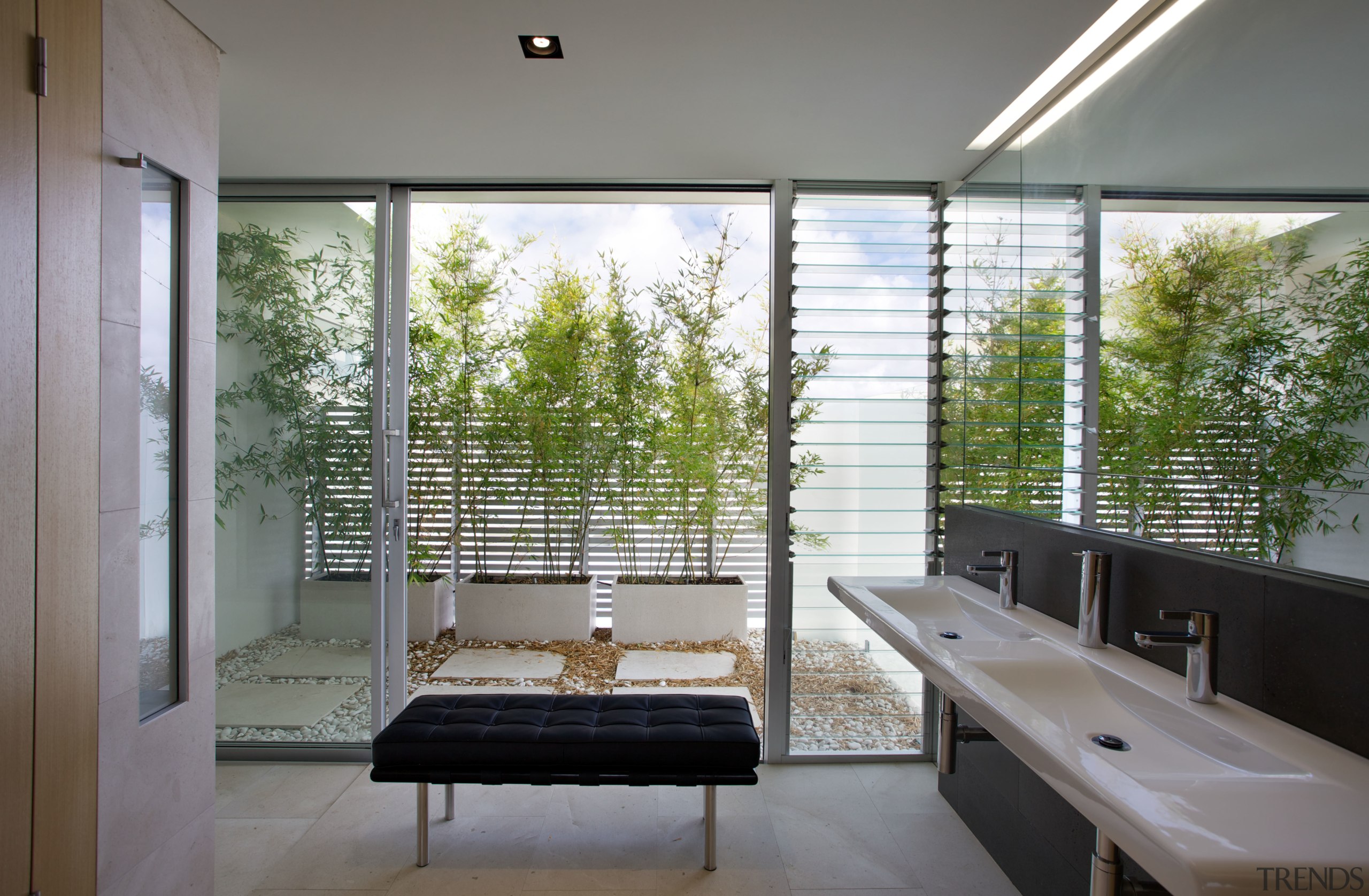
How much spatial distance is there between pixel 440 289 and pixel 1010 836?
3544mm

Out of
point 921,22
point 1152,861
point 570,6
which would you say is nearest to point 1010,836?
point 1152,861

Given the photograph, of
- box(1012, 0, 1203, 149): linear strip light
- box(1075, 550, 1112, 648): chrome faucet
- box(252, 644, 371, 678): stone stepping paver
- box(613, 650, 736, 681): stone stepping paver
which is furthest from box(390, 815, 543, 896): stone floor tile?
box(1012, 0, 1203, 149): linear strip light

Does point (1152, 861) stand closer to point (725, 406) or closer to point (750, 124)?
point (750, 124)

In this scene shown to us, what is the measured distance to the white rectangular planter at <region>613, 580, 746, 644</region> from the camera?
4223 millimetres

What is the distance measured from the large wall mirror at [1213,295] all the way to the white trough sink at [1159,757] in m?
0.30

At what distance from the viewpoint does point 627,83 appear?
2.02 m

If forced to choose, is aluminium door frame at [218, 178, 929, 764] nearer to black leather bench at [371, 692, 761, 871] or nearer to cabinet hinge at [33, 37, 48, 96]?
black leather bench at [371, 692, 761, 871]

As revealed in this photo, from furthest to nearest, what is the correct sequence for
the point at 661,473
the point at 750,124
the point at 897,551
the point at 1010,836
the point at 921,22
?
the point at 661,473, the point at 897,551, the point at 750,124, the point at 1010,836, the point at 921,22

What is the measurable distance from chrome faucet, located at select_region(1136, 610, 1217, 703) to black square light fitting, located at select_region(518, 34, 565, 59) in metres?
1.90

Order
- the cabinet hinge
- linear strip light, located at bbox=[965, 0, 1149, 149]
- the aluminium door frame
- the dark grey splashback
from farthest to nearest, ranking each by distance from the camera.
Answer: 1. the aluminium door frame
2. linear strip light, located at bbox=[965, 0, 1149, 149]
3. the cabinet hinge
4. the dark grey splashback

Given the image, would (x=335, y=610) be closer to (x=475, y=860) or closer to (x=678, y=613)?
(x=475, y=860)

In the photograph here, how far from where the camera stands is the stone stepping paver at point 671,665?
3.77m

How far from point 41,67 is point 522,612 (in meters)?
3.38

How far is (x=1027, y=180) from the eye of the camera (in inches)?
85.6
